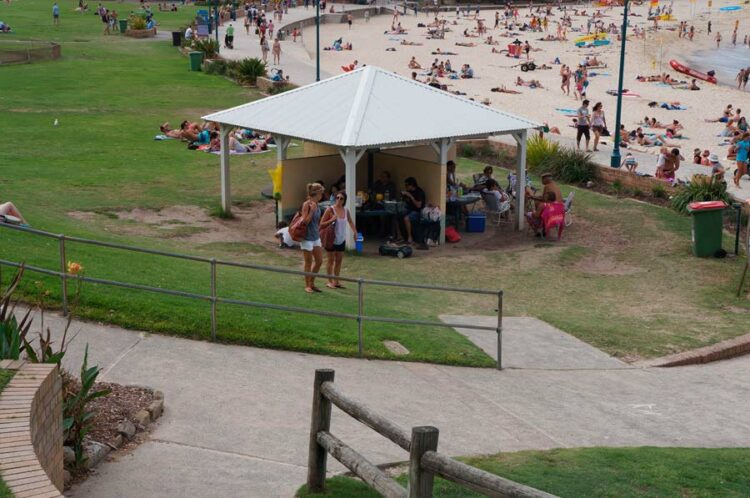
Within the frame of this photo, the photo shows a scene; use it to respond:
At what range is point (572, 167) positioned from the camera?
25438 mm

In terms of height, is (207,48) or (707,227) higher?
(207,48)

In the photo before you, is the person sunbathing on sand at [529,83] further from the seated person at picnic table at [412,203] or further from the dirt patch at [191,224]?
the seated person at picnic table at [412,203]

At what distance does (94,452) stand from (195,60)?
38.6 metres

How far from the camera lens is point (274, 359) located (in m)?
11.4

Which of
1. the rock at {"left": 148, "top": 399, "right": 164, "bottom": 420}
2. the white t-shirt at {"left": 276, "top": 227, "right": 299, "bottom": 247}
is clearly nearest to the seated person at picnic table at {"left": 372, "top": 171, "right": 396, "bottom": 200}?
the white t-shirt at {"left": 276, "top": 227, "right": 299, "bottom": 247}

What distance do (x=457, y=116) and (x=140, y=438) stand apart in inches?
497

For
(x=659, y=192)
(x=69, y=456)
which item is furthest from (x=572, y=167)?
(x=69, y=456)

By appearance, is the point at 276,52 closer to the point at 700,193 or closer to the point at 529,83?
the point at 529,83

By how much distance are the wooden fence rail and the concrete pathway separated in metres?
0.65

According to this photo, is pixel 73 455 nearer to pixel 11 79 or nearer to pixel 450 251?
pixel 450 251

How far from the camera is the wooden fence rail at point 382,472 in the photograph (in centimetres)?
595

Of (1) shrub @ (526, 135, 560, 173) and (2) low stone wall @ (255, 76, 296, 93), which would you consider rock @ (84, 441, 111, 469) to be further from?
(2) low stone wall @ (255, 76, 296, 93)

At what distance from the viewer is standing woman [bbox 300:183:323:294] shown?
14.5 meters

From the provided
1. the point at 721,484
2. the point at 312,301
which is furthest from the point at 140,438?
the point at 312,301
